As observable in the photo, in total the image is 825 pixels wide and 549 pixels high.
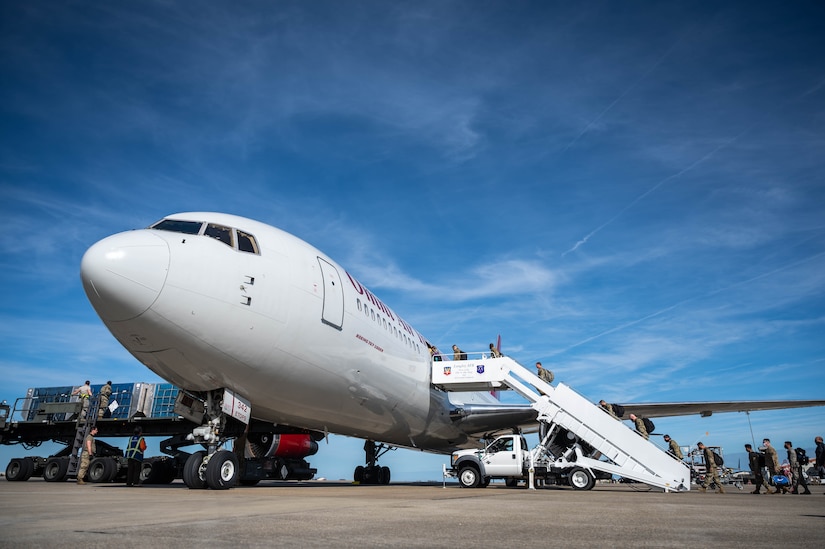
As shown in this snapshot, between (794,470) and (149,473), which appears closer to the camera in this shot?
(149,473)

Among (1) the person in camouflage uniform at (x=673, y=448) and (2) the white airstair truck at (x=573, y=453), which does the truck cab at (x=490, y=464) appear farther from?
(1) the person in camouflage uniform at (x=673, y=448)

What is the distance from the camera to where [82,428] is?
16078mm

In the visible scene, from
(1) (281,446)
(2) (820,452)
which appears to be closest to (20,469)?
(1) (281,446)

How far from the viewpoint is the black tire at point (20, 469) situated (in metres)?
17.6

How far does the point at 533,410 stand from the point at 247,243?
12.4 m

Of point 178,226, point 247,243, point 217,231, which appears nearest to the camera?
point 178,226

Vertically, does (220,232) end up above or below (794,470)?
above

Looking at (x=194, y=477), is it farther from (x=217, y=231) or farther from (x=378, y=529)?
(x=378, y=529)

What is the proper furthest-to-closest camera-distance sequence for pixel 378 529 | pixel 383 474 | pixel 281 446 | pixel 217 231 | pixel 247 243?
pixel 281 446 < pixel 383 474 < pixel 247 243 < pixel 217 231 < pixel 378 529

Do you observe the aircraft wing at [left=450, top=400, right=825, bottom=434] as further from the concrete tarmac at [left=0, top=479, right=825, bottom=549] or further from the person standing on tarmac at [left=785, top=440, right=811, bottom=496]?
the concrete tarmac at [left=0, top=479, right=825, bottom=549]

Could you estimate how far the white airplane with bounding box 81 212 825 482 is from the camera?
8781 millimetres

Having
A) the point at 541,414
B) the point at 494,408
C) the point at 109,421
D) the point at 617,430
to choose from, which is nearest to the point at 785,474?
the point at 617,430

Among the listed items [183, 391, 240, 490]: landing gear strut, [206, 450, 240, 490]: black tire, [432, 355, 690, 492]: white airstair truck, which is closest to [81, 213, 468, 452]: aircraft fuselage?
[183, 391, 240, 490]: landing gear strut

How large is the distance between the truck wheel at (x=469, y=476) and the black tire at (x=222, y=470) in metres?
6.58
